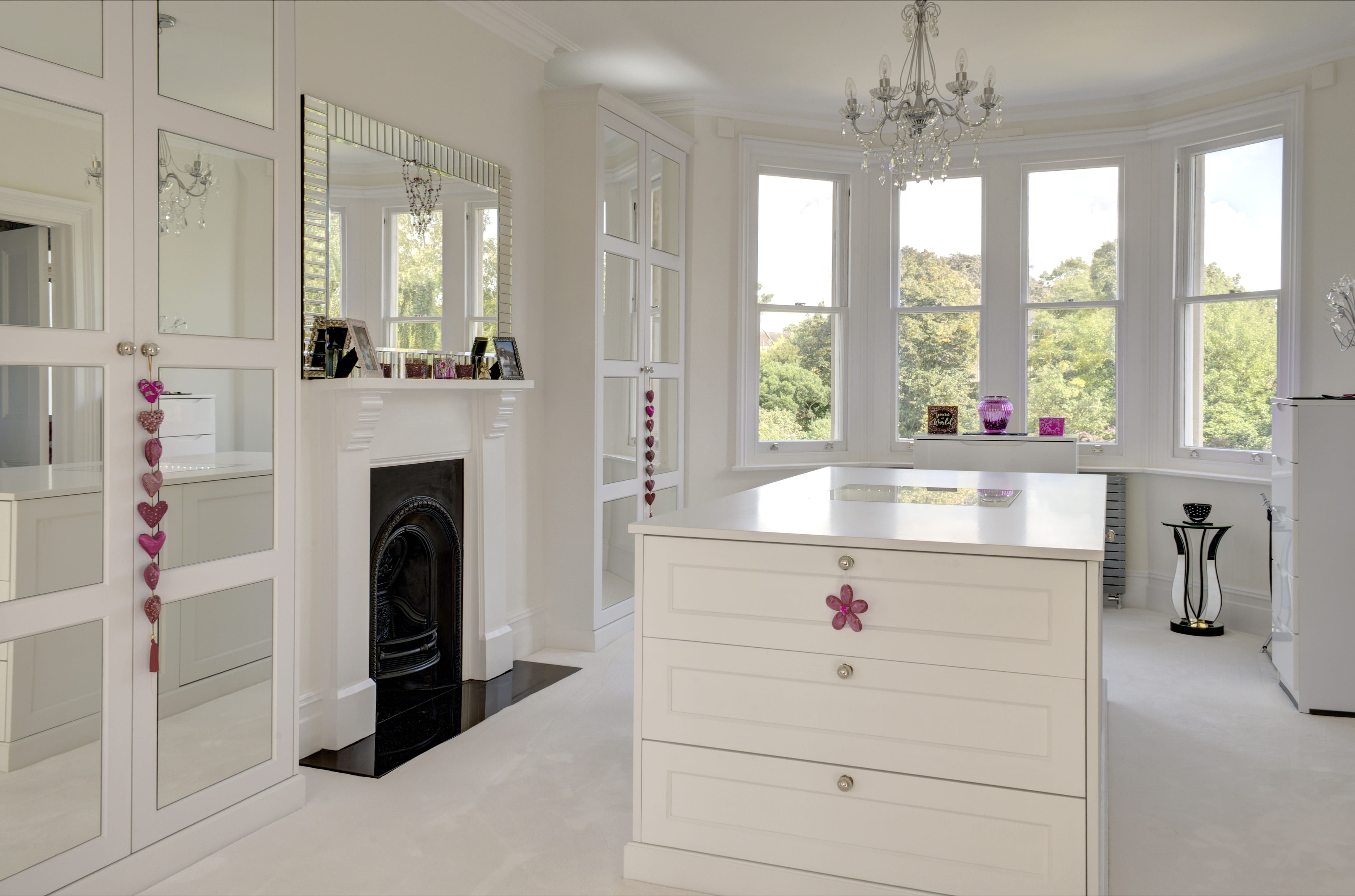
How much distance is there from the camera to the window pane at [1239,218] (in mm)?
4773

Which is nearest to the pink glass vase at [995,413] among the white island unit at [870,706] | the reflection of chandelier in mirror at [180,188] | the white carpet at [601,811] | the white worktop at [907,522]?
the white carpet at [601,811]

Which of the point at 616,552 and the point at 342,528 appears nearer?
the point at 342,528

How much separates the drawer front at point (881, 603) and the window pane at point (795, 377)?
3.47 metres

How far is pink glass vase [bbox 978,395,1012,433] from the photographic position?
5.34 meters

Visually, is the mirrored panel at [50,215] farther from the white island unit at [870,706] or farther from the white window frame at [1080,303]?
the white window frame at [1080,303]

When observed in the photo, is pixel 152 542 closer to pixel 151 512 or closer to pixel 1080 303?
pixel 151 512

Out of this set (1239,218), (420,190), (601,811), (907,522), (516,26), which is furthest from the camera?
(1239,218)

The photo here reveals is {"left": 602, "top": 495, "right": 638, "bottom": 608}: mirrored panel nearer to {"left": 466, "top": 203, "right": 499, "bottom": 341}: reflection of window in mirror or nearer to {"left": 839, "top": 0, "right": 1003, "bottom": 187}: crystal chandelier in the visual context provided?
{"left": 466, "top": 203, "right": 499, "bottom": 341}: reflection of window in mirror

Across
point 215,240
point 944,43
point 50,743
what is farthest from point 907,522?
point 944,43

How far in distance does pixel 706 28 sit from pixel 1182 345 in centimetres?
314

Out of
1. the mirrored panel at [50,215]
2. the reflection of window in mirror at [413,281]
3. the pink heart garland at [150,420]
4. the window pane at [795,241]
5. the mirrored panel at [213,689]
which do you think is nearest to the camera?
the mirrored panel at [50,215]

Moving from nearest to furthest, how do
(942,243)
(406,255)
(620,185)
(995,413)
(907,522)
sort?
(907,522)
(406,255)
(620,185)
(995,413)
(942,243)

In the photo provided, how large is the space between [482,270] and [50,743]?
240cm

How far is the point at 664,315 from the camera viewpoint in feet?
16.3
